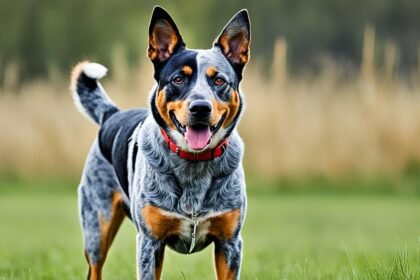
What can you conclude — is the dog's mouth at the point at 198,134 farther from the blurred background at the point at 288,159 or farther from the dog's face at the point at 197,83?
the blurred background at the point at 288,159

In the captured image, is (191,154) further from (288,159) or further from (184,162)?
(288,159)

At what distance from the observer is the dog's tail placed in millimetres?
5906

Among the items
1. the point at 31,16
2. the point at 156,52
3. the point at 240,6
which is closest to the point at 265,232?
the point at 156,52

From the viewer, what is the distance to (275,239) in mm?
Answer: 8617

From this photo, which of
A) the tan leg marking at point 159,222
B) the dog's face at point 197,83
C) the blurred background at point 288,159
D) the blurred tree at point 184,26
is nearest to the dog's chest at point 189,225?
the tan leg marking at point 159,222

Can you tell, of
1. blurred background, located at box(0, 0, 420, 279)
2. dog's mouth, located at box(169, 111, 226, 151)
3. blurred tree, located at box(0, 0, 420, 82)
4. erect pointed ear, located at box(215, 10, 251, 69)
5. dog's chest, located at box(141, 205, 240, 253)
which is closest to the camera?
dog's mouth, located at box(169, 111, 226, 151)

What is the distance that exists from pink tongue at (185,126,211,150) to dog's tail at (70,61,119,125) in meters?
1.82

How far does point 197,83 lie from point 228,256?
90 cm

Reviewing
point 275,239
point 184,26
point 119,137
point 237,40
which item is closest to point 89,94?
point 119,137

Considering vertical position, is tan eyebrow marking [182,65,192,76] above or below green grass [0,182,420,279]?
above

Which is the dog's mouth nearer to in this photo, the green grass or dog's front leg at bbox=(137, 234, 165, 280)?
dog's front leg at bbox=(137, 234, 165, 280)

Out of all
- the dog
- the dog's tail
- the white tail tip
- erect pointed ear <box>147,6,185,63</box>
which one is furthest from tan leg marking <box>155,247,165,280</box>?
the white tail tip

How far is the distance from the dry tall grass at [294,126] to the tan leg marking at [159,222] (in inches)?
301

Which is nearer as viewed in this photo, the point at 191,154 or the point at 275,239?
the point at 191,154
